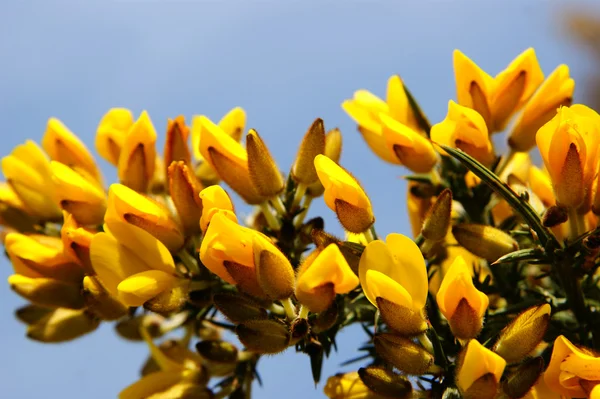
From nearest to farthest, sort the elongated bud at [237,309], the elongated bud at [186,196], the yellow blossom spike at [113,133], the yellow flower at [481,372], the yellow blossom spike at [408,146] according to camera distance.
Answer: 1. the yellow flower at [481,372]
2. the elongated bud at [237,309]
3. the elongated bud at [186,196]
4. the yellow blossom spike at [408,146]
5. the yellow blossom spike at [113,133]

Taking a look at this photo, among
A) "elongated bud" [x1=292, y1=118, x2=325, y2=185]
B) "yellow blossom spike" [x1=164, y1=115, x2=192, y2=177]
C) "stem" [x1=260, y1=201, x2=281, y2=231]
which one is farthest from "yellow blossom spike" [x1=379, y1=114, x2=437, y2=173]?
"yellow blossom spike" [x1=164, y1=115, x2=192, y2=177]

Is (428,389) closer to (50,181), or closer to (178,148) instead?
(178,148)

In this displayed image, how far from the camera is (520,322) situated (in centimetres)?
93

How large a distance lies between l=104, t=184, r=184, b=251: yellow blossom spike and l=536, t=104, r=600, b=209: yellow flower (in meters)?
0.55

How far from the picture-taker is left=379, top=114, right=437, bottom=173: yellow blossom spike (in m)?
1.24

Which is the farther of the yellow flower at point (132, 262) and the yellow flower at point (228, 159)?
the yellow flower at point (228, 159)

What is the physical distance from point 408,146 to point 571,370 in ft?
1.55

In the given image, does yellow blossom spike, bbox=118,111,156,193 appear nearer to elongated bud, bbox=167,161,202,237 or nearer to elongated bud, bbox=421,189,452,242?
elongated bud, bbox=167,161,202,237

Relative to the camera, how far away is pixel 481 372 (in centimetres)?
88

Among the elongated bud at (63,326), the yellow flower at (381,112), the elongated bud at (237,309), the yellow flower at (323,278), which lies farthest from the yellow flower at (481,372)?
the elongated bud at (63,326)

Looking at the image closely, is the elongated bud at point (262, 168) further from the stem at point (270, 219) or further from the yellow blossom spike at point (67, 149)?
the yellow blossom spike at point (67, 149)

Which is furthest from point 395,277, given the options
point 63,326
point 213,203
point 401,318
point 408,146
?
point 63,326

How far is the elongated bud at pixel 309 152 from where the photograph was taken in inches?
46.9

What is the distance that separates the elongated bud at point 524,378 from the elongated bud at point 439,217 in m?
0.24
